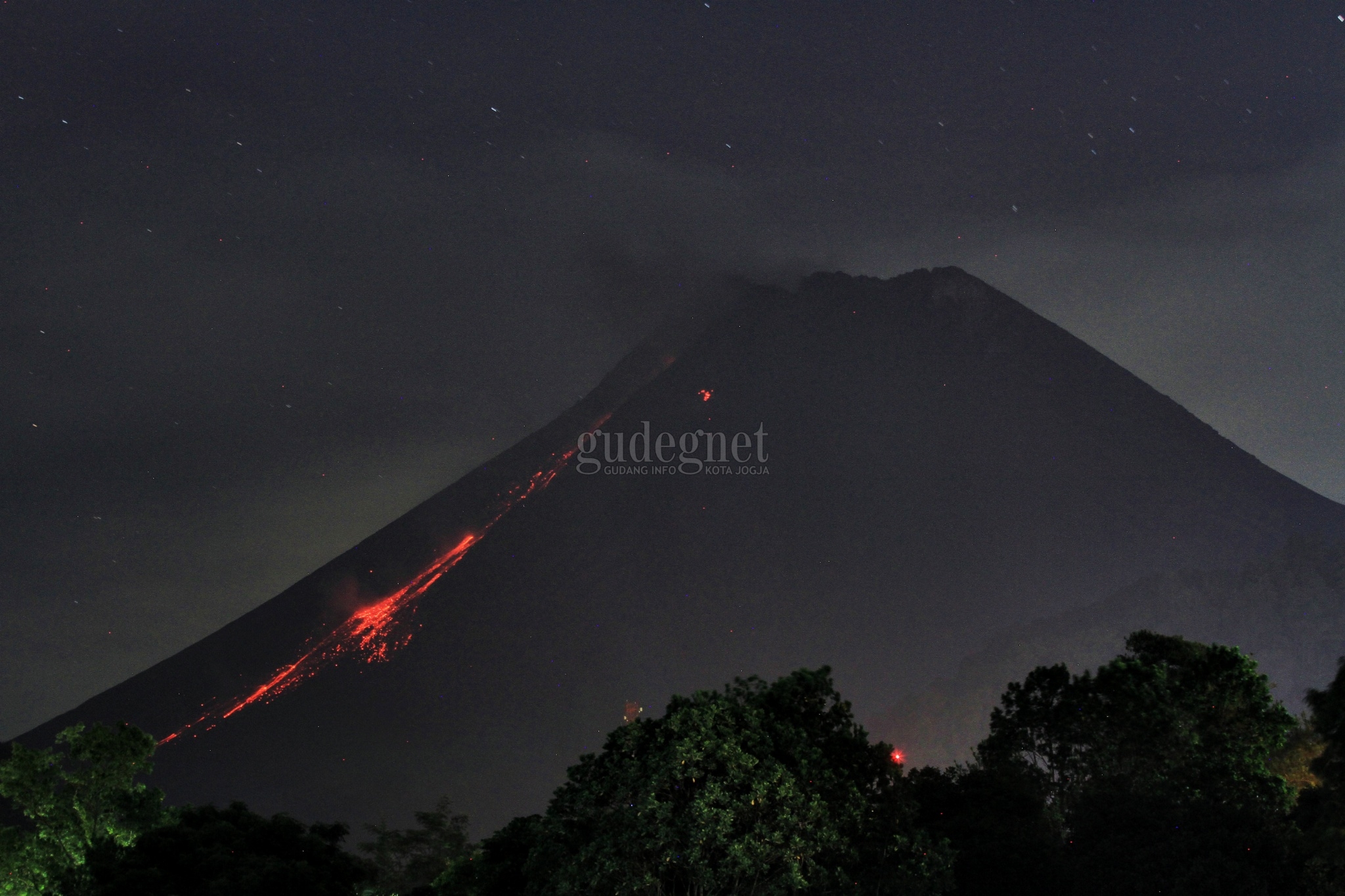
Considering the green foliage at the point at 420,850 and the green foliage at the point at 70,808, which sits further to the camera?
the green foliage at the point at 420,850

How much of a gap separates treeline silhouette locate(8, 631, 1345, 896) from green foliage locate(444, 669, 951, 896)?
0.05m

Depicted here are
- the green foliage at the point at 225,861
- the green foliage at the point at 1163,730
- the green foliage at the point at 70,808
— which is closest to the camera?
the green foliage at the point at 225,861

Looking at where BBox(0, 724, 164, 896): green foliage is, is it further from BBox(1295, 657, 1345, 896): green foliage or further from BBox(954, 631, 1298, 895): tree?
BBox(1295, 657, 1345, 896): green foliage

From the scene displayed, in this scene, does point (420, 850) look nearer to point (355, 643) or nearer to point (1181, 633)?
point (1181, 633)

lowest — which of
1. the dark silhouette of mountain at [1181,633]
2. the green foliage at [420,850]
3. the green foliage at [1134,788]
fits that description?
the dark silhouette of mountain at [1181,633]

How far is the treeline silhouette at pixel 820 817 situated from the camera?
19.8 meters

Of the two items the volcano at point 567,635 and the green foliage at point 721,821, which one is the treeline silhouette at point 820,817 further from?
the volcano at point 567,635

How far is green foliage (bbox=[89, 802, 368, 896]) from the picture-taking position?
21.9 metres

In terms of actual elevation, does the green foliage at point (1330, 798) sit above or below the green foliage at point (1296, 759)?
above

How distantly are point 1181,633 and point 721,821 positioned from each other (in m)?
158

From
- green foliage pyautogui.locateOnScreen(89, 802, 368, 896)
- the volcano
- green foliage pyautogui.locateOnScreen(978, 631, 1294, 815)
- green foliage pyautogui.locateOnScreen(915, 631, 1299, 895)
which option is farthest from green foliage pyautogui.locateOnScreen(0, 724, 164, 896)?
the volcano

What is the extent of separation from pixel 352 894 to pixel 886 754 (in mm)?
12798

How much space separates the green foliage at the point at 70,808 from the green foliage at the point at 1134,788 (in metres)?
21.1

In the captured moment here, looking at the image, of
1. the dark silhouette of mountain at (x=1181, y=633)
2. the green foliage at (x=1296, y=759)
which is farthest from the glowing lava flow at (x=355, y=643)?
the green foliage at (x=1296, y=759)
